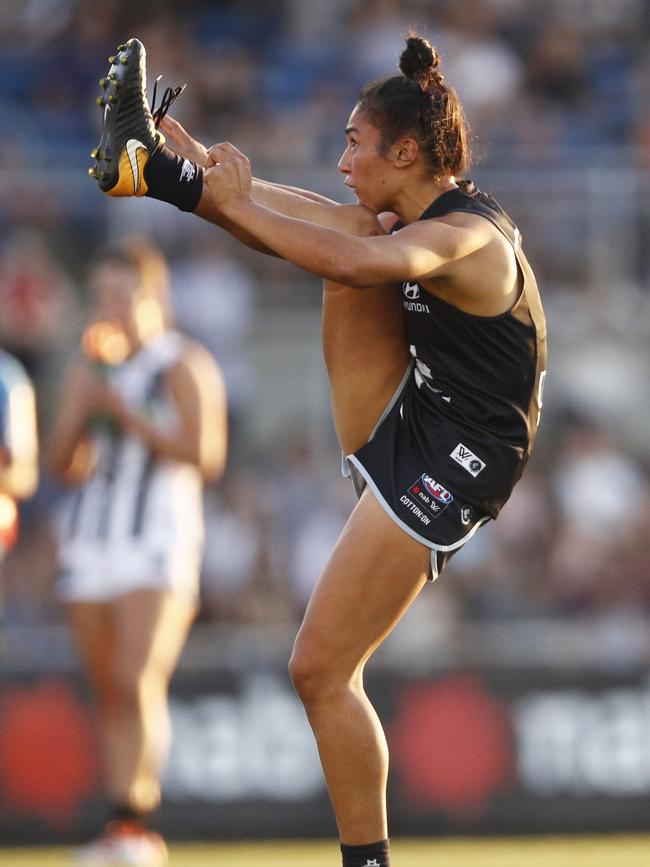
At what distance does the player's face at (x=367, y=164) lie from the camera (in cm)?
470

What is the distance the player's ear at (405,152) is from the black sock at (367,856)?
1949 mm

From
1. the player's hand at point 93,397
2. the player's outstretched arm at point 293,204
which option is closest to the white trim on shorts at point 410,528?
the player's outstretched arm at point 293,204

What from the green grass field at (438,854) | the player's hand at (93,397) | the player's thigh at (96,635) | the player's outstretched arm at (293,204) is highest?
the player's outstretched arm at (293,204)

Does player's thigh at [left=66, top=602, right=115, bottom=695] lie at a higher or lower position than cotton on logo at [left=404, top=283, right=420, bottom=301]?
lower

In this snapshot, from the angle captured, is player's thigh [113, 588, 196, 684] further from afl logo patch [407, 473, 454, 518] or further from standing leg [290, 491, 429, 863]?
afl logo patch [407, 473, 454, 518]

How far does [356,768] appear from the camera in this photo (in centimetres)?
460

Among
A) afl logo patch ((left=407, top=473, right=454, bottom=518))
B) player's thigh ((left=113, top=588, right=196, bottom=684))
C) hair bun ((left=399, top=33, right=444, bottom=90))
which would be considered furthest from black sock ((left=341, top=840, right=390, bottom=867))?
player's thigh ((left=113, top=588, right=196, bottom=684))

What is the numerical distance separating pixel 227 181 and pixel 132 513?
308cm

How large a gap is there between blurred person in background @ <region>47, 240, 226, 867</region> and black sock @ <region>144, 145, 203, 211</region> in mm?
2849

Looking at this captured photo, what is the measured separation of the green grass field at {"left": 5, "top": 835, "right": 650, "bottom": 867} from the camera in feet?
24.4

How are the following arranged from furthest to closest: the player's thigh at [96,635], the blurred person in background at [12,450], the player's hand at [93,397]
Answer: the player's hand at [93,397] < the player's thigh at [96,635] < the blurred person in background at [12,450]

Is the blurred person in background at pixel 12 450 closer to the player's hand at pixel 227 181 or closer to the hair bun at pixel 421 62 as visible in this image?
the player's hand at pixel 227 181

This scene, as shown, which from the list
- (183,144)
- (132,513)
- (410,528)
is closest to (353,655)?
(410,528)

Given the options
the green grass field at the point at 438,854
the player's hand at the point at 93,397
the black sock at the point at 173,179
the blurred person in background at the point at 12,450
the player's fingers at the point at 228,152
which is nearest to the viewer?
the black sock at the point at 173,179
